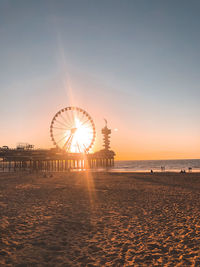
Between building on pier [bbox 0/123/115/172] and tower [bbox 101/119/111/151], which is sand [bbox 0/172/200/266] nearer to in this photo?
building on pier [bbox 0/123/115/172]

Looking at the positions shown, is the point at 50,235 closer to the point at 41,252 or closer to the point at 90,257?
the point at 41,252

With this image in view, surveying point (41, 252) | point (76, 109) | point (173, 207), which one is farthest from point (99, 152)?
point (41, 252)

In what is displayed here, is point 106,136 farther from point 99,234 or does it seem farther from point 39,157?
point 99,234

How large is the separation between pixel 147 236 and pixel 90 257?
2411mm

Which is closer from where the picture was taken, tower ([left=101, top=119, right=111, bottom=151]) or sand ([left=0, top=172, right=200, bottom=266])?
sand ([left=0, top=172, right=200, bottom=266])

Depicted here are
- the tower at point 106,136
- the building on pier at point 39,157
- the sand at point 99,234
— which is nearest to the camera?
the sand at point 99,234

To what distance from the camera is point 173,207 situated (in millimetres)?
11125

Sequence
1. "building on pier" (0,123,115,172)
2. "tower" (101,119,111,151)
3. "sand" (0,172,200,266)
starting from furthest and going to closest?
"tower" (101,119,111,151) → "building on pier" (0,123,115,172) → "sand" (0,172,200,266)

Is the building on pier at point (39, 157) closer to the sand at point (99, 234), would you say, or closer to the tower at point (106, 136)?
the tower at point (106, 136)

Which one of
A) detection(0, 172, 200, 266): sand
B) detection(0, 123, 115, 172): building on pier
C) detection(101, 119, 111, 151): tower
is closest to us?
detection(0, 172, 200, 266): sand

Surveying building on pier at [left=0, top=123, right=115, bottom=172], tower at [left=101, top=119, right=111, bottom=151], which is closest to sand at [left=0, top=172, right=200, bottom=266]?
building on pier at [left=0, top=123, right=115, bottom=172]

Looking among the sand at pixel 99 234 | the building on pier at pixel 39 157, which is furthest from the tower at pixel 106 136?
the sand at pixel 99 234

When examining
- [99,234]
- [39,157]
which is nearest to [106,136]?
[39,157]

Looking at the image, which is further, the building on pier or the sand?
the building on pier
